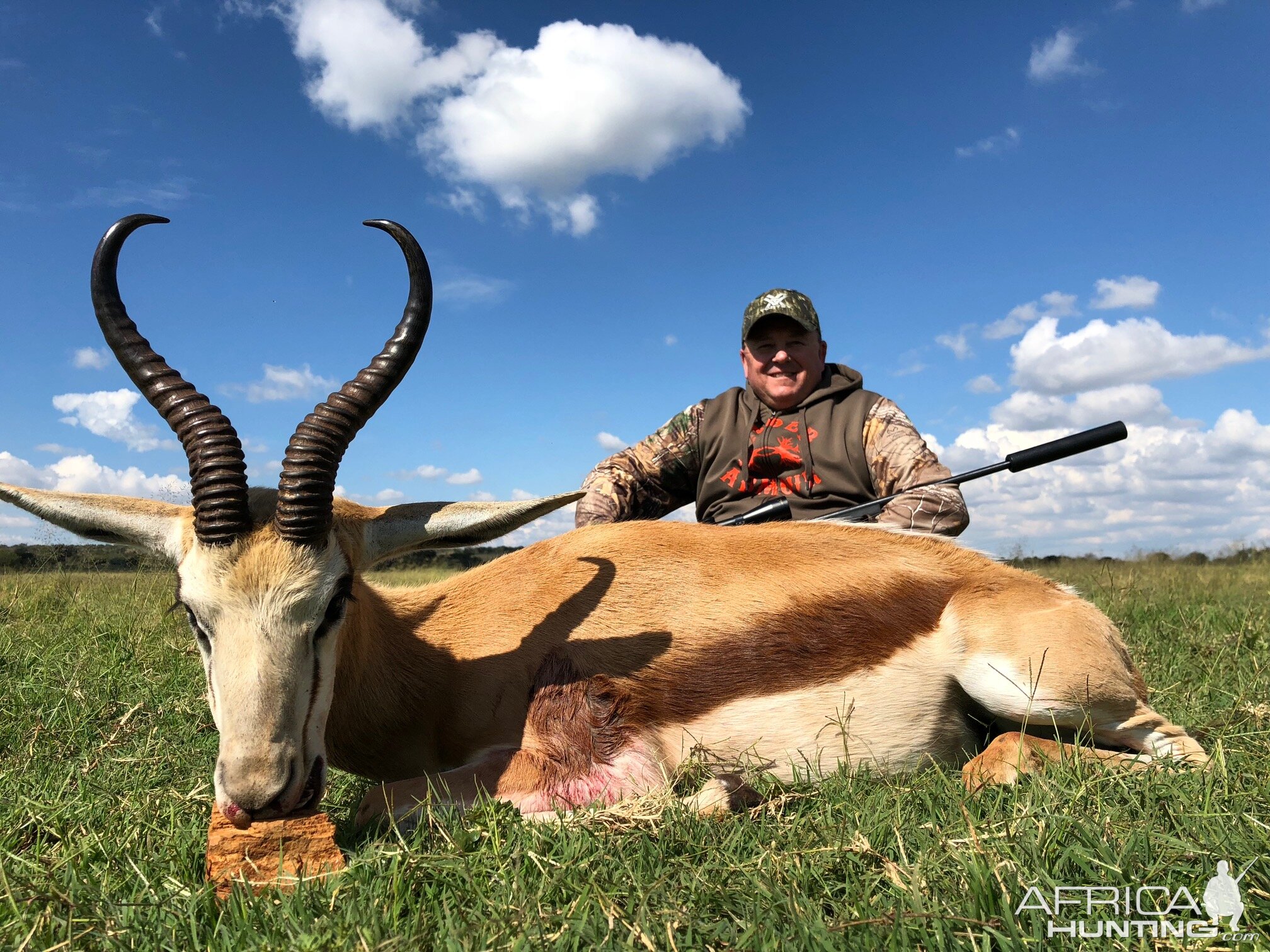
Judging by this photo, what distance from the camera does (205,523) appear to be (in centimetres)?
325

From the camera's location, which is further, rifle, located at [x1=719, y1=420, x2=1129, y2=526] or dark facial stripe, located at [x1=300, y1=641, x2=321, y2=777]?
rifle, located at [x1=719, y1=420, x2=1129, y2=526]

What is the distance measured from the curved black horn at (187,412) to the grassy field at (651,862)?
1.12 m

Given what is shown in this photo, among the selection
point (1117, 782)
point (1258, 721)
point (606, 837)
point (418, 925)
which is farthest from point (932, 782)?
point (418, 925)

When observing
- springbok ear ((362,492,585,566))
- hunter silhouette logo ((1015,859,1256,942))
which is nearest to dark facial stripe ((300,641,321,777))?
springbok ear ((362,492,585,566))

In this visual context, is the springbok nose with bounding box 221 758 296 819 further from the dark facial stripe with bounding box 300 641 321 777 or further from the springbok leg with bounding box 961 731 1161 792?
the springbok leg with bounding box 961 731 1161 792

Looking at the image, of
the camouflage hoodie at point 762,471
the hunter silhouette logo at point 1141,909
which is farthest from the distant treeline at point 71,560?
the hunter silhouette logo at point 1141,909

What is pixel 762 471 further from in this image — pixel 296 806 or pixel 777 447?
pixel 296 806

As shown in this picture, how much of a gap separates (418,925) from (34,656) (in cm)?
507

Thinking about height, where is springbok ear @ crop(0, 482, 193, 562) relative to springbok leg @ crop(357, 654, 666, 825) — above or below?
above

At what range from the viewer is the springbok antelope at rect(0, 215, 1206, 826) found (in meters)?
3.48

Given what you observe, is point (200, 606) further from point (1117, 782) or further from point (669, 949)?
point (1117, 782)

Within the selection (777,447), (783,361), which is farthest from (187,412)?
(783,361)

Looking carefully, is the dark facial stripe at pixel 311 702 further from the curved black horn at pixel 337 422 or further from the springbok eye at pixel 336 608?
the curved black horn at pixel 337 422

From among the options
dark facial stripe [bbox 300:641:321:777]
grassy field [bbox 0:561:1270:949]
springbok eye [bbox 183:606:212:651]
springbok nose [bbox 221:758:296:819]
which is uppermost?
springbok eye [bbox 183:606:212:651]
